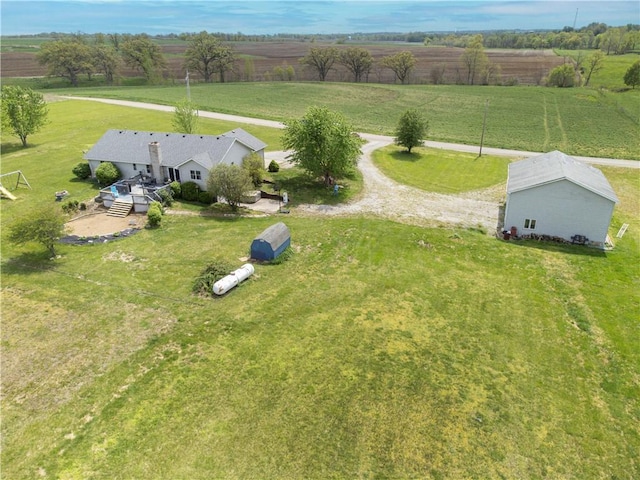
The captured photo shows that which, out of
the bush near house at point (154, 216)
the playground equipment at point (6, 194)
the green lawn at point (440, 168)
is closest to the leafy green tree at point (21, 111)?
the playground equipment at point (6, 194)

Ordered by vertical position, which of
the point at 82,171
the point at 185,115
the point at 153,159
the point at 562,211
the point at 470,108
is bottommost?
the point at 562,211

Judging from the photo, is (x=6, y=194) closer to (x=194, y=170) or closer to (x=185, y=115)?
(x=194, y=170)

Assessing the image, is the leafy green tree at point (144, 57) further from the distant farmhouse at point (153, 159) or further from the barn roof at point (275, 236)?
the barn roof at point (275, 236)

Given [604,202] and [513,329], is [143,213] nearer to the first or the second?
[513,329]

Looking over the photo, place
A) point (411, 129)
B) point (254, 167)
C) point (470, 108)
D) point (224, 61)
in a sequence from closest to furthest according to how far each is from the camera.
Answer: point (254, 167) < point (411, 129) < point (470, 108) < point (224, 61)

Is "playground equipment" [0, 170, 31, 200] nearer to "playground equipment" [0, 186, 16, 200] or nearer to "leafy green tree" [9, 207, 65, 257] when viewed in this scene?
"playground equipment" [0, 186, 16, 200]

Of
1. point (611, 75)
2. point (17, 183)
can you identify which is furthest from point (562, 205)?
point (611, 75)
